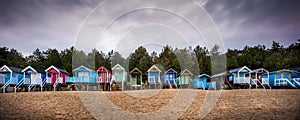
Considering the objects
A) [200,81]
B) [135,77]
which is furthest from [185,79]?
[135,77]

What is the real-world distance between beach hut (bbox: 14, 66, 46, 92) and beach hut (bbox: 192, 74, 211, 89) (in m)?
15.7

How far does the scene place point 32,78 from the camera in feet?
68.7

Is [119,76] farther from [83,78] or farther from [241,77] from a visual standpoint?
[241,77]

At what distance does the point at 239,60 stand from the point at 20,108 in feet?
97.3

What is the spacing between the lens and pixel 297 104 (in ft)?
39.3

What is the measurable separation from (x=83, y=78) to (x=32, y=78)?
4368 mm

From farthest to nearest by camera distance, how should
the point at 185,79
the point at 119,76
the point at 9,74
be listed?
the point at 185,79 → the point at 119,76 → the point at 9,74

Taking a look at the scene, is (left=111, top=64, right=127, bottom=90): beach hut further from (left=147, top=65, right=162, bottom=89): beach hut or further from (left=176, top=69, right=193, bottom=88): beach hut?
(left=176, top=69, right=193, bottom=88): beach hut

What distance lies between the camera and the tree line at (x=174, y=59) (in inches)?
1236

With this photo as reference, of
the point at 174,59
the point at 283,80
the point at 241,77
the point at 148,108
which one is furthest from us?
the point at 174,59

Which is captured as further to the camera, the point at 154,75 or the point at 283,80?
the point at 154,75

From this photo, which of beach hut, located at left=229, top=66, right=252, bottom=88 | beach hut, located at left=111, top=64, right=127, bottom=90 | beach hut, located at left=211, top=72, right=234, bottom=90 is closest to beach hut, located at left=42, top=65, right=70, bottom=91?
beach hut, located at left=111, top=64, right=127, bottom=90

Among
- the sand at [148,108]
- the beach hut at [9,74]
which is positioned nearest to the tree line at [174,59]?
the beach hut at [9,74]

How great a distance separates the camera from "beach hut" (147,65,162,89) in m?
25.8
